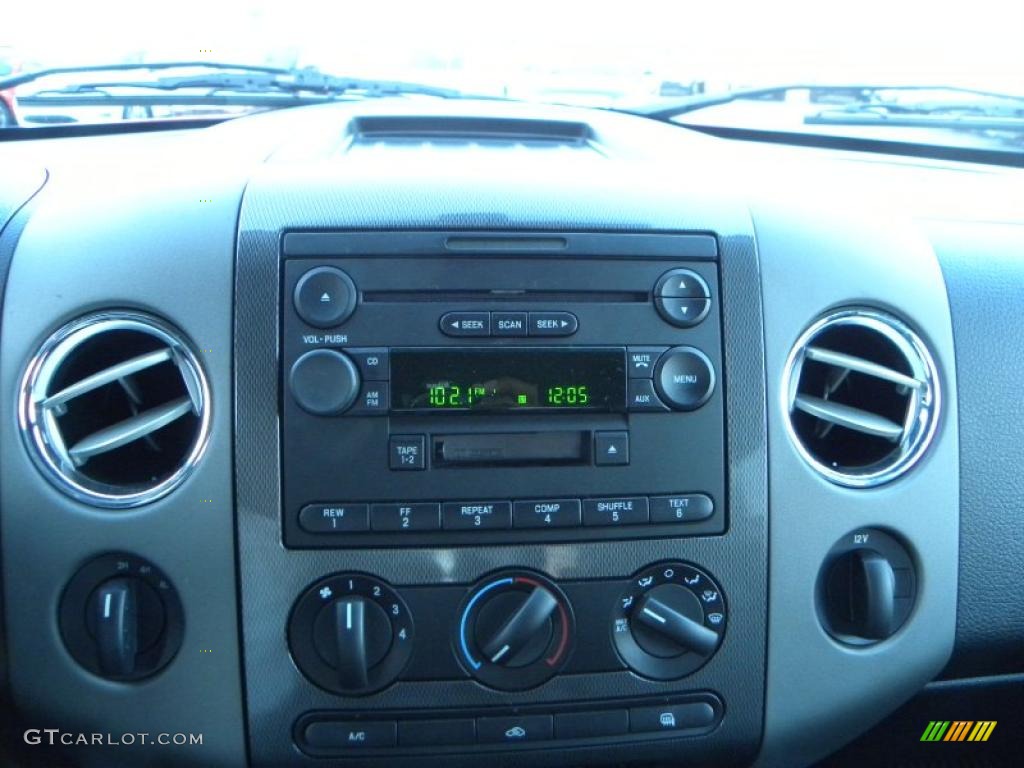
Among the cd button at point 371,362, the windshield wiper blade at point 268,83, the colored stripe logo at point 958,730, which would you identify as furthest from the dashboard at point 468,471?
the windshield wiper blade at point 268,83

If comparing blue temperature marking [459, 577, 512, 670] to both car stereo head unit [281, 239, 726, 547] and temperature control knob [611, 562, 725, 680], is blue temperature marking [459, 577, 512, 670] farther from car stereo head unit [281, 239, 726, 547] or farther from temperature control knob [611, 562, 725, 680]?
temperature control knob [611, 562, 725, 680]

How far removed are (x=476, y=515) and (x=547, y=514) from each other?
0.10 m

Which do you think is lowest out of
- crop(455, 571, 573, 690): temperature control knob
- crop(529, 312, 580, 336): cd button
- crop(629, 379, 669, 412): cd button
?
crop(455, 571, 573, 690): temperature control knob

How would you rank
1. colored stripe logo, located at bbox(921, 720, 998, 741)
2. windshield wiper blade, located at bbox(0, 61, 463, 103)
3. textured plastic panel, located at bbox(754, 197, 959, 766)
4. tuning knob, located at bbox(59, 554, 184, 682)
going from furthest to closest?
windshield wiper blade, located at bbox(0, 61, 463, 103), colored stripe logo, located at bbox(921, 720, 998, 741), textured plastic panel, located at bbox(754, 197, 959, 766), tuning knob, located at bbox(59, 554, 184, 682)

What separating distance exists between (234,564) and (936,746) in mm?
1303

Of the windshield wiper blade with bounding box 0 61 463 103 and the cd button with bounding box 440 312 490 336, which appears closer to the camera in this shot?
the cd button with bounding box 440 312 490 336

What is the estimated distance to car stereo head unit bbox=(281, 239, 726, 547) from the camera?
143 centimetres

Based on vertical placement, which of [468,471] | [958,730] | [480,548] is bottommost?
[958,730]

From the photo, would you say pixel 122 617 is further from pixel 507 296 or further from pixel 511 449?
pixel 507 296

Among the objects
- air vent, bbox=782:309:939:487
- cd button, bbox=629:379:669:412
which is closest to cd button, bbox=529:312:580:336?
cd button, bbox=629:379:669:412

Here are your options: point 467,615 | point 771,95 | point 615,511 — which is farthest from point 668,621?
point 771,95

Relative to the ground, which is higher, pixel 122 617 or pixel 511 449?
pixel 511 449

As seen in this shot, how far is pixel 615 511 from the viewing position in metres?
1.47

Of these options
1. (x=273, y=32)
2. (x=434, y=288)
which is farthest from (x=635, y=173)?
(x=273, y=32)
